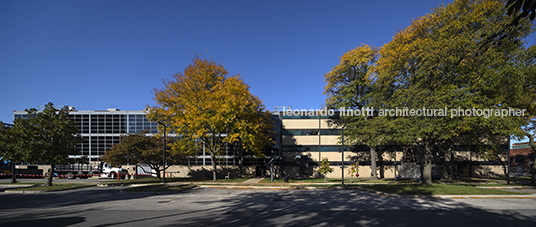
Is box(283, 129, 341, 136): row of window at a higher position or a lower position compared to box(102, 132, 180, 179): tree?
Answer: higher

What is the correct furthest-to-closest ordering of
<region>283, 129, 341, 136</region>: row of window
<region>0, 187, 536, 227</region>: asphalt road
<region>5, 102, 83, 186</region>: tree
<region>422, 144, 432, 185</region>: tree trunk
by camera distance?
1. <region>283, 129, 341, 136</region>: row of window
2. <region>422, 144, 432, 185</region>: tree trunk
3. <region>5, 102, 83, 186</region>: tree
4. <region>0, 187, 536, 227</region>: asphalt road

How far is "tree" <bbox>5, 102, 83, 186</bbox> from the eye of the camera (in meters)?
23.0

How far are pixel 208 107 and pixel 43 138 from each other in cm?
1482

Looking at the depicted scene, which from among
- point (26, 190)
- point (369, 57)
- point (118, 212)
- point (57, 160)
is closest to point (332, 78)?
point (369, 57)

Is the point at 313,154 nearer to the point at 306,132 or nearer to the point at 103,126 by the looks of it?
the point at 306,132

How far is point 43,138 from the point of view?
78.6 feet

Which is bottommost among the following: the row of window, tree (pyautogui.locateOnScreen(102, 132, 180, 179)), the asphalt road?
the asphalt road

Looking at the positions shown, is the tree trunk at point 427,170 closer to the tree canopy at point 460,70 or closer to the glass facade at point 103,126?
the tree canopy at point 460,70

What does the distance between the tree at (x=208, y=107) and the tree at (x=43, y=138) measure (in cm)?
794

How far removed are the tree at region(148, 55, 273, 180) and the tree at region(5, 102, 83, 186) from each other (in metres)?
7.94

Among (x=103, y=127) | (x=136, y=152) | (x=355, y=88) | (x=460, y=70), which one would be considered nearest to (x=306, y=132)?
(x=355, y=88)

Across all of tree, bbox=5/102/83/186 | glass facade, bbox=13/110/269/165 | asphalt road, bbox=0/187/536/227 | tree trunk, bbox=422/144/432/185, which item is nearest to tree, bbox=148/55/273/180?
tree, bbox=5/102/83/186

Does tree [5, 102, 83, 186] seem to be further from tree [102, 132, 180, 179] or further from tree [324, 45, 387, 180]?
tree [324, 45, 387, 180]

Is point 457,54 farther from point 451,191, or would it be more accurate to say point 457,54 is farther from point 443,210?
point 443,210
